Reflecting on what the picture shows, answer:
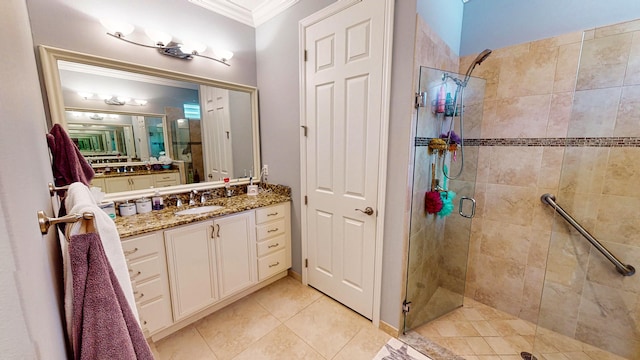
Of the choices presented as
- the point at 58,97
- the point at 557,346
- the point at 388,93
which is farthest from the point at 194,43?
the point at 557,346

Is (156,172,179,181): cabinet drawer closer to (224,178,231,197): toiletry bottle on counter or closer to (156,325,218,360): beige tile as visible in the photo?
(224,178,231,197): toiletry bottle on counter

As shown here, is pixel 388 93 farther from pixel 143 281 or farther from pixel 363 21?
pixel 143 281

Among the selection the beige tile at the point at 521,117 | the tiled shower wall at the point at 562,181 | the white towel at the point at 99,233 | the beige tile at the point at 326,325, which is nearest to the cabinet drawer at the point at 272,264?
the beige tile at the point at 326,325

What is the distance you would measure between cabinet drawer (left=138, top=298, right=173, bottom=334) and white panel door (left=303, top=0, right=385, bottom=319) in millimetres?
1191

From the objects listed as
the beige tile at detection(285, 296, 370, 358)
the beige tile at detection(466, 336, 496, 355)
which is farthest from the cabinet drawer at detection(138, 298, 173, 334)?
the beige tile at detection(466, 336, 496, 355)

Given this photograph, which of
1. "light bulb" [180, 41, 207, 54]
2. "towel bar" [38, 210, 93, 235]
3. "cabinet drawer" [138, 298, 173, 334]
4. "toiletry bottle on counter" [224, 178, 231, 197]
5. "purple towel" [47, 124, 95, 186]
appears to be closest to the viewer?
"towel bar" [38, 210, 93, 235]

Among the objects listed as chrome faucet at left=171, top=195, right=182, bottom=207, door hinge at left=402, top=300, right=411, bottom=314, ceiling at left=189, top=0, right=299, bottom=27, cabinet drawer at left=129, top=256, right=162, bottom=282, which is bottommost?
door hinge at left=402, top=300, right=411, bottom=314

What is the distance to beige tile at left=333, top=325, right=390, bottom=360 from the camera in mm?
1608

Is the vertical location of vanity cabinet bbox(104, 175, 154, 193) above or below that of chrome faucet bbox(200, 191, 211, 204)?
above

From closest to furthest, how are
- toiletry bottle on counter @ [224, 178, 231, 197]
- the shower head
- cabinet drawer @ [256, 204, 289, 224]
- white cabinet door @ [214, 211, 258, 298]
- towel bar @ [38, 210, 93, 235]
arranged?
towel bar @ [38, 210, 93, 235]
the shower head
white cabinet door @ [214, 211, 258, 298]
cabinet drawer @ [256, 204, 289, 224]
toiletry bottle on counter @ [224, 178, 231, 197]

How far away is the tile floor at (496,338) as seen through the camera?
5.25 ft

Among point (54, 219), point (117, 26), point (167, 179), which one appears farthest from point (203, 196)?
point (54, 219)

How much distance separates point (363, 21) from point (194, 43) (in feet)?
4.81

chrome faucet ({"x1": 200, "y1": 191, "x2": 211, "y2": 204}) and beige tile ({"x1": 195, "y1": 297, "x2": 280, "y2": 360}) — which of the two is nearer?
beige tile ({"x1": 195, "y1": 297, "x2": 280, "y2": 360})
